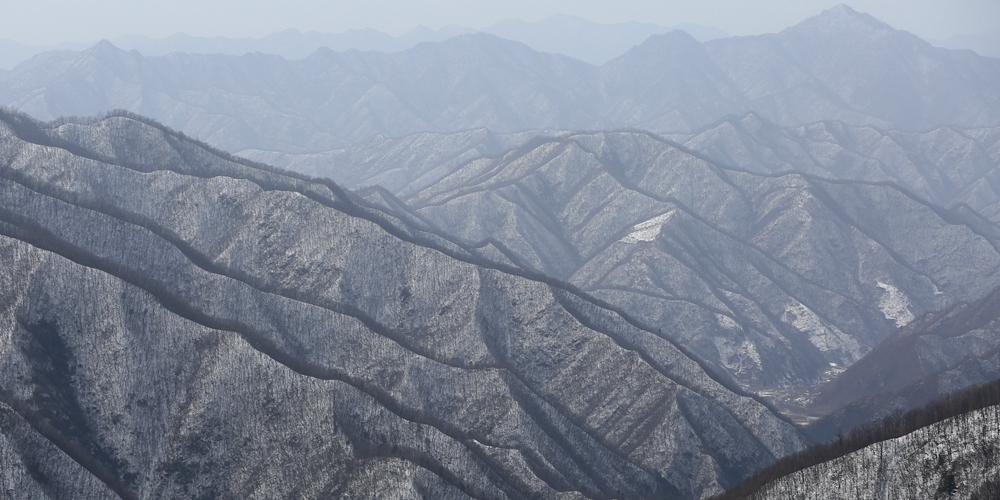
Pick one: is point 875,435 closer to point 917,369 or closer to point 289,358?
point 289,358

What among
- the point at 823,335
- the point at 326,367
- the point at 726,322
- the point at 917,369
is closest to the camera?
the point at 326,367

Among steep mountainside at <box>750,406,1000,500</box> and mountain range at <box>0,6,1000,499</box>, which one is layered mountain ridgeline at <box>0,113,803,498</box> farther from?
steep mountainside at <box>750,406,1000,500</box>

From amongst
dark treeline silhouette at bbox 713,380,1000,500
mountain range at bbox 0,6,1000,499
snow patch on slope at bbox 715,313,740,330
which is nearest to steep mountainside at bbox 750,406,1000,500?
mountain range at bbox 0,6,1000,499

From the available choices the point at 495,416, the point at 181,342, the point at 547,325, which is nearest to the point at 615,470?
the point at 495,416

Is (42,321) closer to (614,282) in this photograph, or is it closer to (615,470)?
(615,470)

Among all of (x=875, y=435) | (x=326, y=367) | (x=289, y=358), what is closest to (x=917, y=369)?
(x=875, y=435)

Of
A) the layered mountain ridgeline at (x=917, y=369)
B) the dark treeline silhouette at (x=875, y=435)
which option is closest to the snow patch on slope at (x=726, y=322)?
the layered mountain ridgeline at (x=917, y=369)

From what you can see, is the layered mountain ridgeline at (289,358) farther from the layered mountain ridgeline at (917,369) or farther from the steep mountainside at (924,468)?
the steep mountainside at (924,468)
